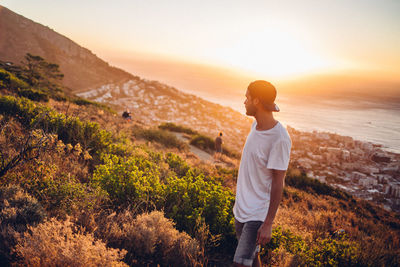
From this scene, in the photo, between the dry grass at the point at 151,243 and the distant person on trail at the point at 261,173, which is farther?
the dry grass at the point at 151,243

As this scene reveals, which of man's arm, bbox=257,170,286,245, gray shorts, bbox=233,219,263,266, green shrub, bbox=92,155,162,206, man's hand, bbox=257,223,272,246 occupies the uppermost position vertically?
man's arm, bbox=257,170,286,245

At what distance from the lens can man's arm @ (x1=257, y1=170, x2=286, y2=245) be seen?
1.79 m

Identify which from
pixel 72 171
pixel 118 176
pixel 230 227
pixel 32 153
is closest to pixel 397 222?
pixel 230 227

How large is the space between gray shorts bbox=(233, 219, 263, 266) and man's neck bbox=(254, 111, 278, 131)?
0.94m

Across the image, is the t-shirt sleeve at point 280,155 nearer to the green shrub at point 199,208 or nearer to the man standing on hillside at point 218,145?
the green shrub at point 199,208

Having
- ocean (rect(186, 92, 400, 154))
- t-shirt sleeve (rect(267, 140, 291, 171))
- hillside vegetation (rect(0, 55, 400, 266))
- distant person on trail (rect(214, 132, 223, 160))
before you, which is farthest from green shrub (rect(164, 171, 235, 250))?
ocean (rect(186, 92, 400, 154))

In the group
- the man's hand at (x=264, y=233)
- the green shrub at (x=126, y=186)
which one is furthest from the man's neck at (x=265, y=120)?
the green shrub at (x=126, y=186)

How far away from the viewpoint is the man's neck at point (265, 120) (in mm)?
1917

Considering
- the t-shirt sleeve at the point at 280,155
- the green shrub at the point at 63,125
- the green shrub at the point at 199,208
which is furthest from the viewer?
the green shrub at the point at 63,125

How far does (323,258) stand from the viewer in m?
2.84

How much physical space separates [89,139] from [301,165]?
1366cm

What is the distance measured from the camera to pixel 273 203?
1.81m

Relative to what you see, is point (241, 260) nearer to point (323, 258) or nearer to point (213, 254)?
point (213, 254)

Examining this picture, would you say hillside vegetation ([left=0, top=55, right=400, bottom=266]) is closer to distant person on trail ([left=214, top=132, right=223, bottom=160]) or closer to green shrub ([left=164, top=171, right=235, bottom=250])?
green shrub ([left=164, top=171, right=235, bottom=250])
